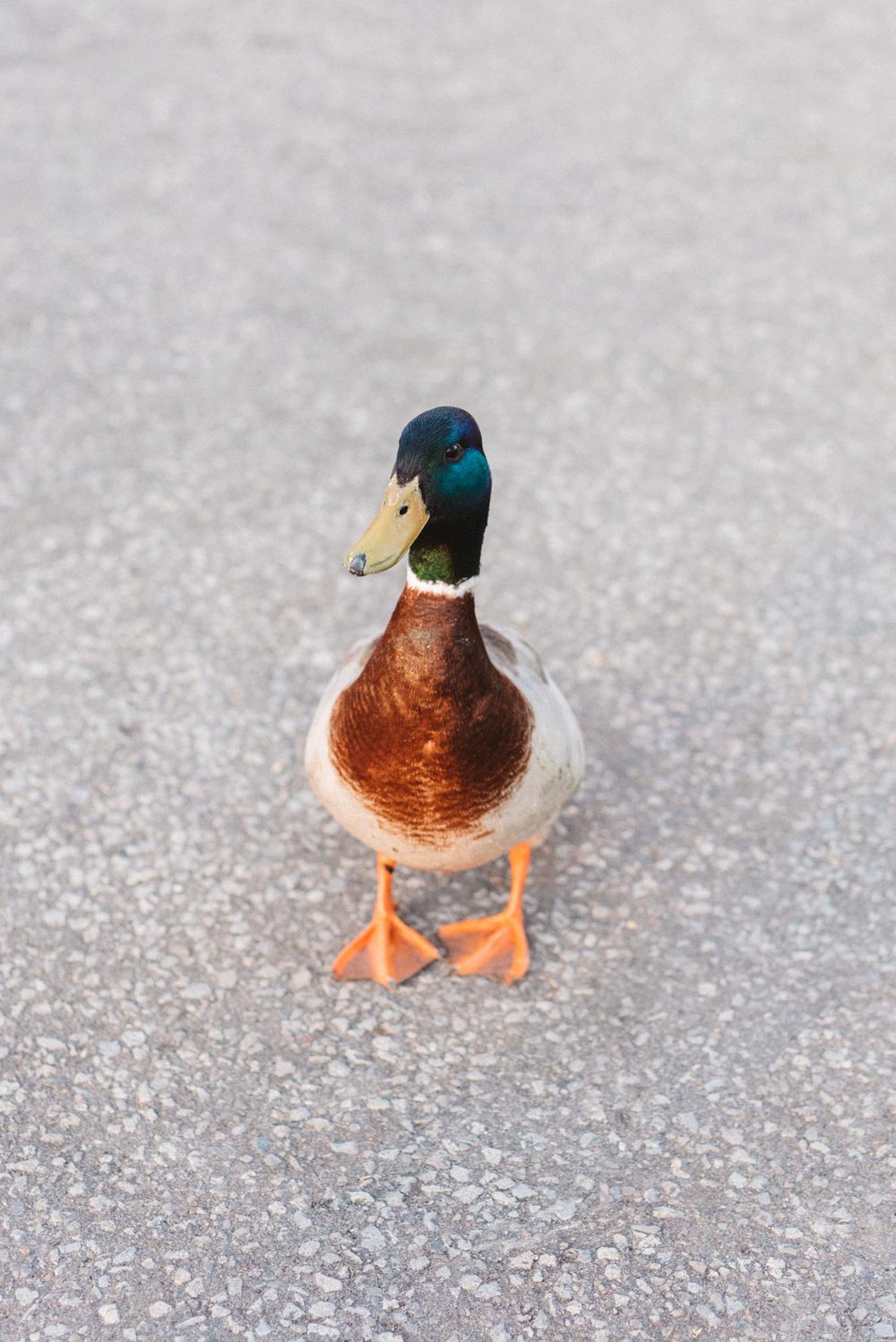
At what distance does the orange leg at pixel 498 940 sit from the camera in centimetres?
347

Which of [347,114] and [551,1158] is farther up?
[347,114]

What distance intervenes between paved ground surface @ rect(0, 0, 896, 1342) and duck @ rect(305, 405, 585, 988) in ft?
1.74

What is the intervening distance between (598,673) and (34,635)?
1.76 metres

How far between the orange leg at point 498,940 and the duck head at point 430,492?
35.2 inches

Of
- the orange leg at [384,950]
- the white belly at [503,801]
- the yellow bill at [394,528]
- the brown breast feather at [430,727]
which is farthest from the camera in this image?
the orange leg at [384,950]

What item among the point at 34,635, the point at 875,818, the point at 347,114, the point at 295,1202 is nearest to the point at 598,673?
the point at 875,818

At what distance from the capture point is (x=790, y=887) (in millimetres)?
3732

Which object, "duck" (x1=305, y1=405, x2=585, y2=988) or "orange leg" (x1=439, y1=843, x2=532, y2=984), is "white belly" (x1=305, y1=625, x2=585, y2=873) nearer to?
Answer: "duck" (x1=305, y1=405, x2=585, y2=988)

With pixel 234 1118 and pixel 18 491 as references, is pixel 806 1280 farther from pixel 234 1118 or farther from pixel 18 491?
pixel 18 491

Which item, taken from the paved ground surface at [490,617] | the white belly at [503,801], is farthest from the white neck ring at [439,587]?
the paved ground surface at [490,617]

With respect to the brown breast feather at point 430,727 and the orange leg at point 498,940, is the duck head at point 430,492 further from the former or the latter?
the orange leg at point 498,940

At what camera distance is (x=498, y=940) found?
3.51m

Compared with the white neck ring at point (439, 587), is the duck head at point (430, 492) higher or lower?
higher

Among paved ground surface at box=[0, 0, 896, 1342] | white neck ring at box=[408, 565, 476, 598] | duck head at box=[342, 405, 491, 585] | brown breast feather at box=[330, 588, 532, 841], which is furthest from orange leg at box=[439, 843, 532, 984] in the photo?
duck head at box=[342, 405, 491, 585]
